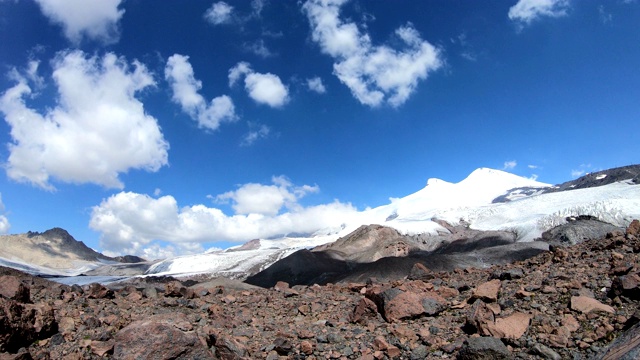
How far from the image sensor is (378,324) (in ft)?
26.1

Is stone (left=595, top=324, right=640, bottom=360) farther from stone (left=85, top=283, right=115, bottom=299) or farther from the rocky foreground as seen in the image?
stone (left=85, top=283, right=115, bottom=299)

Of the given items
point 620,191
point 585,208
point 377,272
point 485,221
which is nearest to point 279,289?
point 377,272

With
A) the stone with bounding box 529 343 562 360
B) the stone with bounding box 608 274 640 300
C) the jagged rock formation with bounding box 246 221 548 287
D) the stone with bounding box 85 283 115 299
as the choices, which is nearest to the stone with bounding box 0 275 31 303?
the stone with bounding box 85 283 115 299

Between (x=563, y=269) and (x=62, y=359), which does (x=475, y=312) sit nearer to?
(x=563, y=269)

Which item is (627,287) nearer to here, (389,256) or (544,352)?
(544,352)

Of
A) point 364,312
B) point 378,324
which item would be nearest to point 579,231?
point 364,312

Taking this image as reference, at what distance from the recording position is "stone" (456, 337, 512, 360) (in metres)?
Answer: 5.82

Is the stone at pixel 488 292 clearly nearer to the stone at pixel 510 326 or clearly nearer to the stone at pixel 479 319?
the stone at pixel 479 319

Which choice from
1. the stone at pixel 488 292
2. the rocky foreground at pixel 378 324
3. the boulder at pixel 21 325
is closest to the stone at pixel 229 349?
the rocky foreground at pixel 378 324

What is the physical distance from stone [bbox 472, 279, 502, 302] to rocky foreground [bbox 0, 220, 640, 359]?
0.02 meters

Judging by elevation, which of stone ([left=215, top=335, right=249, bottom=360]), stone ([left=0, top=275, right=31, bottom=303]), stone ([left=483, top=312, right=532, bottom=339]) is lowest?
stone ([left=483, top=312, right=532, bottom=339])

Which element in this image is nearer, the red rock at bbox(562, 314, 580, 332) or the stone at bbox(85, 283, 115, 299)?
the red rock at bbox(562, 314, 580, 332)

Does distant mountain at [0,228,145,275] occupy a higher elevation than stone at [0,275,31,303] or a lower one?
higher

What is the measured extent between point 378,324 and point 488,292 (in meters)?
2.45
